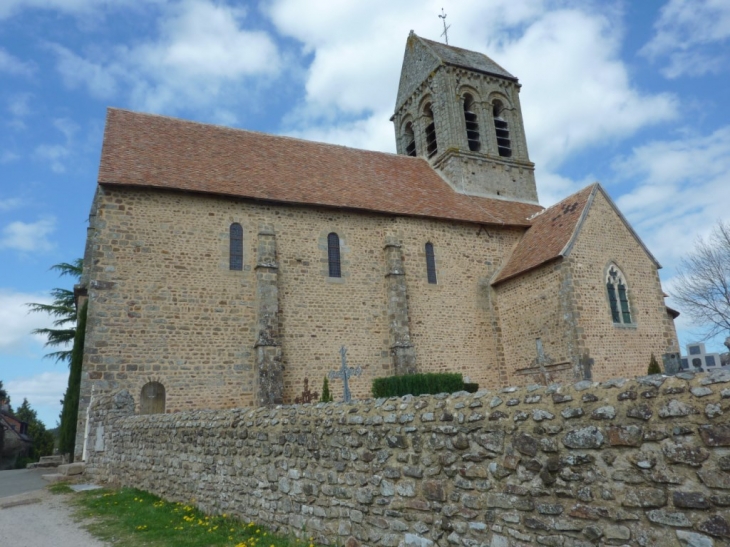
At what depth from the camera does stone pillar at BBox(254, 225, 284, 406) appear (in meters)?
14.8

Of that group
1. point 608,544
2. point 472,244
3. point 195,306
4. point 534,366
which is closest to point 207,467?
point 608,544

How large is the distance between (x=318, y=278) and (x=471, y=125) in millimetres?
12239

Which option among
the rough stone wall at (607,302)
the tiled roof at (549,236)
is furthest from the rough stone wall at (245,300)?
the rough stone wall at (607,302)

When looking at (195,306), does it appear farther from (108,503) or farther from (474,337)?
(474,337)

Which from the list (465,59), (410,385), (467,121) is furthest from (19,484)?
(465,59)

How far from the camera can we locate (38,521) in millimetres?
8586

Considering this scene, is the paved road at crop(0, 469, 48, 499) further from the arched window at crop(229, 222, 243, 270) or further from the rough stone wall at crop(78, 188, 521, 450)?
the arched window at crop(229, 222, 243, 270)

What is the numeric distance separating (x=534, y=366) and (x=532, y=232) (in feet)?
18.2

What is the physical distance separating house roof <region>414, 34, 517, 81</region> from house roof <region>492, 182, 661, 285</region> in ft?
29.3

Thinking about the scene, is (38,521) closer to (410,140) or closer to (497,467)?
(497,467)

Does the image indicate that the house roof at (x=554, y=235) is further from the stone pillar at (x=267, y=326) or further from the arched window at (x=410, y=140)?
the arched window at (x=410, y=140)

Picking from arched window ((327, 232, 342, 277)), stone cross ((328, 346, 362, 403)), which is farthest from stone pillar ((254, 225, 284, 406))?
arched window ((327, 232, 342, 277))

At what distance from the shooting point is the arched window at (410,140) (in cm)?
2680

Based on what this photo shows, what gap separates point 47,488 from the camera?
1190cm
